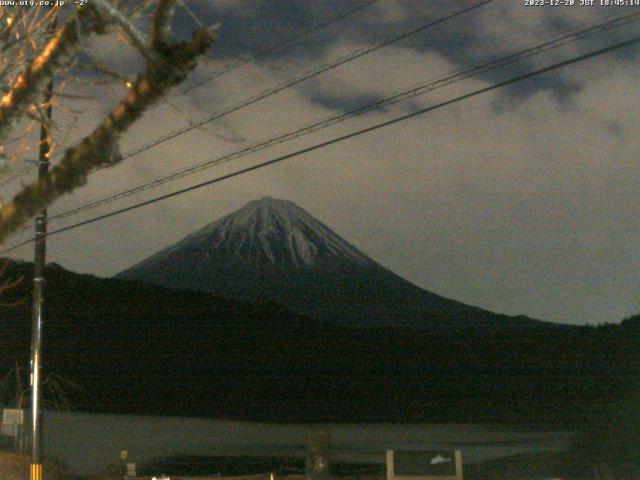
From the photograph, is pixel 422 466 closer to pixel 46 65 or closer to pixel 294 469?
pixel 294 469

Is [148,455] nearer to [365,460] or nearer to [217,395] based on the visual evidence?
[365,460]

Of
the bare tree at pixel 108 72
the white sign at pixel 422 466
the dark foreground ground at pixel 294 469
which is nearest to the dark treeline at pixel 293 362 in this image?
the dark foreground ground at pixel 294 469

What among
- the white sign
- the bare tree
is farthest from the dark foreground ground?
the bare tree

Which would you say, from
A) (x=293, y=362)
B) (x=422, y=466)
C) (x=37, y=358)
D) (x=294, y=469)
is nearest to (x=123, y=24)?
(x=37, y=358)

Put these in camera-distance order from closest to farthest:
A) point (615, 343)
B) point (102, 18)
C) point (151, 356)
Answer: point (102, 18) < point (615, 343) < point (151, 356)

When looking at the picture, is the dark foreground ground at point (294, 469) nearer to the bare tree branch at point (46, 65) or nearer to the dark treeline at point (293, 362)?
the dark treeline at point (293, 362)

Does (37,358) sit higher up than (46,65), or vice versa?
(46,65)

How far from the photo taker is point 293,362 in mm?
85188

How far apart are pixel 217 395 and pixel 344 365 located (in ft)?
52.7

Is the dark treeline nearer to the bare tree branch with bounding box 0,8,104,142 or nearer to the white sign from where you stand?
the white sign

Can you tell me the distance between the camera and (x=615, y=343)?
59250 mm

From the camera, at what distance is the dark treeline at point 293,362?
57.6m

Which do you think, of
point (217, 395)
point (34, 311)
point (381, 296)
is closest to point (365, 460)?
point (34, 311)

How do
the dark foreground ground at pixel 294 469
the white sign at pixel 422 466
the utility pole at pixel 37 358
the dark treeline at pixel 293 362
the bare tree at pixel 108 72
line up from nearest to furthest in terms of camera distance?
the bare tree at pixel 108 72 < the utility pole at pixel 37 358 < the white sign at pixel 422 466 < the dark foreground ground at pixel 294 469 < the dark treeline at pixel 293 362
